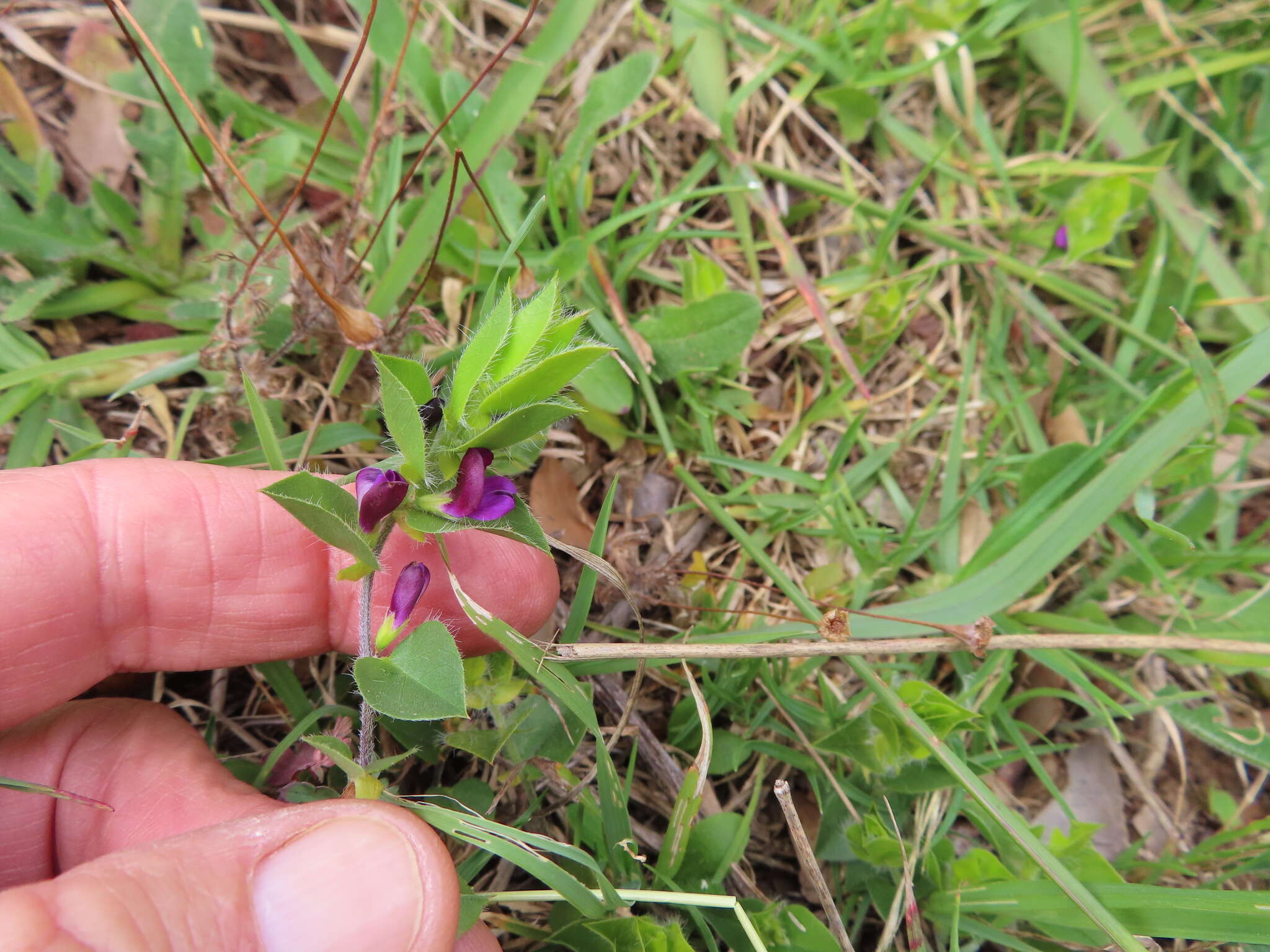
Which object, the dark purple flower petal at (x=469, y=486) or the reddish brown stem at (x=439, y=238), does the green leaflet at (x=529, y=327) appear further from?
the reddish brown stem at (x=439, y=238)

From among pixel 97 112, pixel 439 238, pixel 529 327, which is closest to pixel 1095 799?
pixel 529 327

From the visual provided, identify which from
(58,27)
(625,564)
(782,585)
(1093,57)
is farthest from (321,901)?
(1093,57)

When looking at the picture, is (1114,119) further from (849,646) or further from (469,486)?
(469,486)

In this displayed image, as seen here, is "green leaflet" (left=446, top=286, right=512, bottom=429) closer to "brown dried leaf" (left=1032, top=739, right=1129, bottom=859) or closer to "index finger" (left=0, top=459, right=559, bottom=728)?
"index finger" (left=0, top=459, right=559, bottom=728)

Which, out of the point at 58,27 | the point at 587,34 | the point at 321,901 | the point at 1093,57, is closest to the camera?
the point at 321,901

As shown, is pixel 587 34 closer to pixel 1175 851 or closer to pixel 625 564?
pixel 625 564

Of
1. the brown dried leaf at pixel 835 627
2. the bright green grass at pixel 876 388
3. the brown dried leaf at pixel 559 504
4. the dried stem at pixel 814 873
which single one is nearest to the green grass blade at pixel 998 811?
the bright green grass at pixel 876 388
